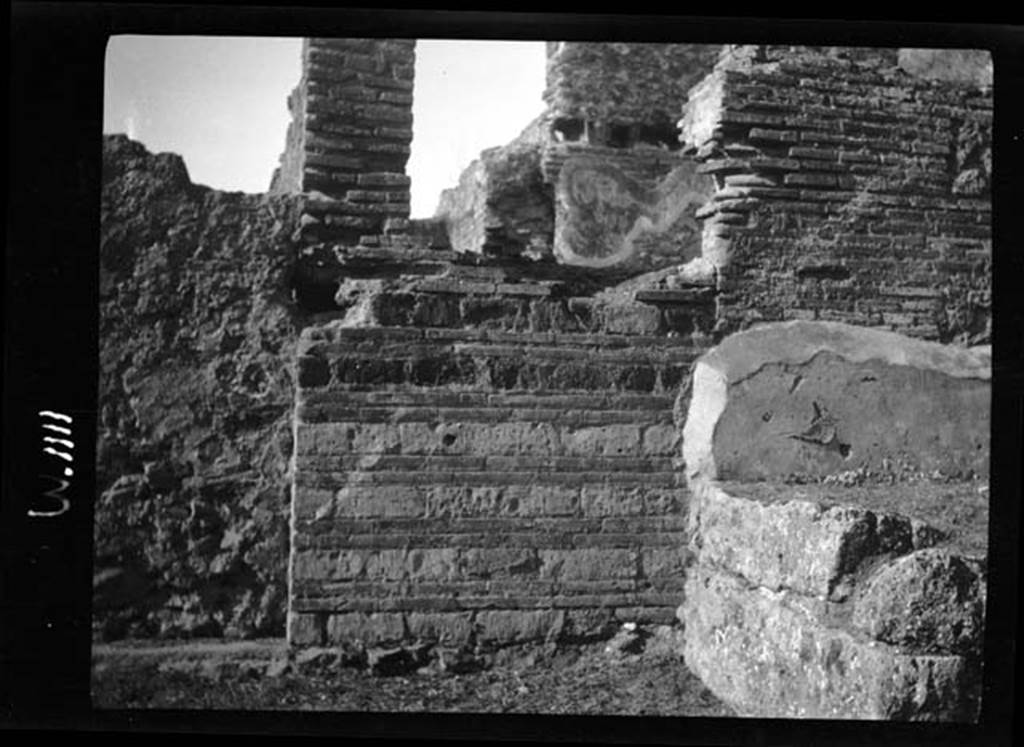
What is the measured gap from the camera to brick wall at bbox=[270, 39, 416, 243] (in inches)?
191

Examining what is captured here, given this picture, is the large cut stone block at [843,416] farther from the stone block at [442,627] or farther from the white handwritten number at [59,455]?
the white handwritten number at [59,455]

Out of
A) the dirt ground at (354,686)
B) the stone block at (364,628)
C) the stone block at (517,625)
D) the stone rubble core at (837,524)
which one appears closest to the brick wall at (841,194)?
the stone rubble core at (837,524)

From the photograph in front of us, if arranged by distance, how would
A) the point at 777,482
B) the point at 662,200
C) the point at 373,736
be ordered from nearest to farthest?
the point at 373,736
the point at 777,482
the point at 662,200

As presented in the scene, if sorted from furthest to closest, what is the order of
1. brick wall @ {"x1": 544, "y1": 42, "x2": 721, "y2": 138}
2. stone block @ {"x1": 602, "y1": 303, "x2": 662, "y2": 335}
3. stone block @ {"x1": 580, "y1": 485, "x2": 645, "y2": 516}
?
brick wall @ {"x1": 544, "y1": 42, "x2": 721, "y2": 138}, stone block @ {"x1": 602, "y1": 303, "x2": 662, "y2": 335}, stone block @ {"x1": 580, "y1": 485, "x2": 645, "y2": 516}

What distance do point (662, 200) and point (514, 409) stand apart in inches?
127

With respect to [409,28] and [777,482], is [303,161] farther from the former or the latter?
[777,482]

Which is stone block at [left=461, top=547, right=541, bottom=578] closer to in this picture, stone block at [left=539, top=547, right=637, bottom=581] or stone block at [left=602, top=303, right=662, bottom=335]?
stone block at [left=539, top=547, right=637, bottom=581]

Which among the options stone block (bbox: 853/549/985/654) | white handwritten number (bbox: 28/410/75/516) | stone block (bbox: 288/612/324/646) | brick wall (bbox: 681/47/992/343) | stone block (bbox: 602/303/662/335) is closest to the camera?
stone block (bbox: 853/549/985/654)

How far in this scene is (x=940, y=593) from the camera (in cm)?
365

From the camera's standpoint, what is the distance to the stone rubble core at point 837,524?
12.1 feet

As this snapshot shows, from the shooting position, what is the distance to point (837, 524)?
3.80 meters

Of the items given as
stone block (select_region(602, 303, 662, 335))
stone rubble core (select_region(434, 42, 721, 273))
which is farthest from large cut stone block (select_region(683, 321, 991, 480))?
stone rubble core (select_region(434, 42, 721, 273))

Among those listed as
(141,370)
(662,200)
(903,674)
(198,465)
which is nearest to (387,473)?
(198,465)

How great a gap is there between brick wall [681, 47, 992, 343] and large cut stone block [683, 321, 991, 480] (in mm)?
382
